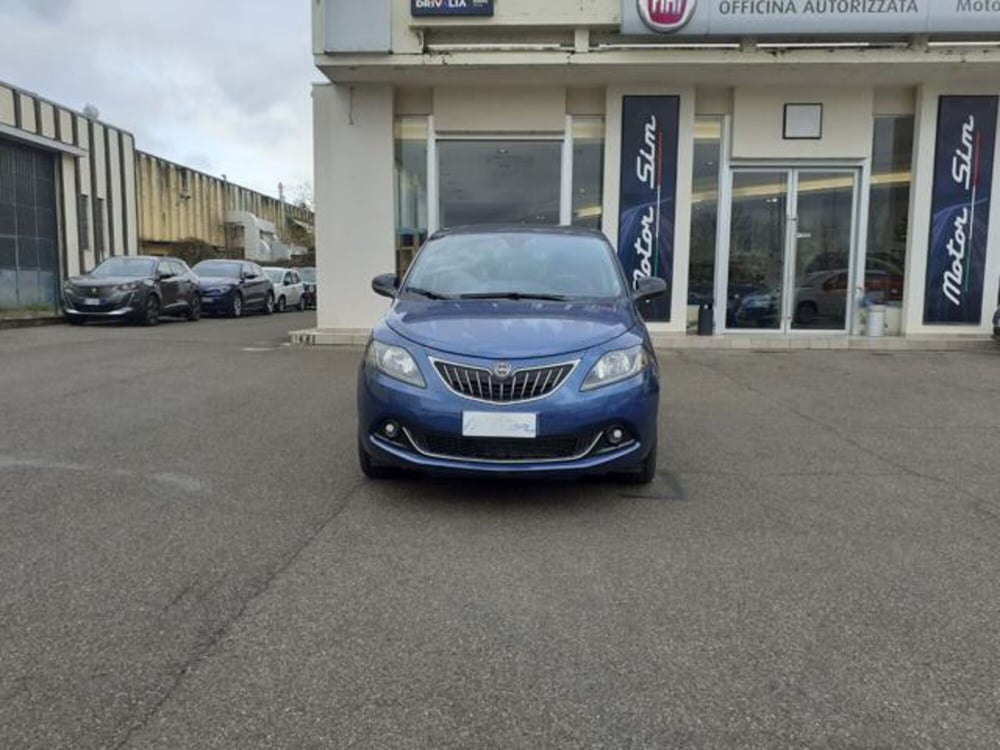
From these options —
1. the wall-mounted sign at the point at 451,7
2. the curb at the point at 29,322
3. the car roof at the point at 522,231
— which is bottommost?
the curb at the point at 29,322

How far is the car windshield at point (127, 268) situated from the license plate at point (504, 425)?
15.5 meters

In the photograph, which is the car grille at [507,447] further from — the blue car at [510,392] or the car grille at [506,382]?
the car grille at [506,382]

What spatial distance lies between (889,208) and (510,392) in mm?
11830

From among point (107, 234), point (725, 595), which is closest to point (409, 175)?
point (725, 595)

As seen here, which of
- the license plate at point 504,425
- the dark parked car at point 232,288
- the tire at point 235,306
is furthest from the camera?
the tire at point 235,306

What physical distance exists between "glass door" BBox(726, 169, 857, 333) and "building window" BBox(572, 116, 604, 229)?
2300mm

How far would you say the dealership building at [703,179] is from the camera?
13.3m

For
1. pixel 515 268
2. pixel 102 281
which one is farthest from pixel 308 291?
pixel 515 268

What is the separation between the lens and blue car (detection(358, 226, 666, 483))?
4.41 meters

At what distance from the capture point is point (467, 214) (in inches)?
554

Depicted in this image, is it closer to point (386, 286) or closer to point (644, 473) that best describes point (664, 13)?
point (386, 286)

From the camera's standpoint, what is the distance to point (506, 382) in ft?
14.6

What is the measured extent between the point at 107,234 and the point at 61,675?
26.6m

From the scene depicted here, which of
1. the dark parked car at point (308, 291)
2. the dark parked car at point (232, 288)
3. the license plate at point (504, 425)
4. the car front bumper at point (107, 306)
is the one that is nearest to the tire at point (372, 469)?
the license plate at point (504, 425)
